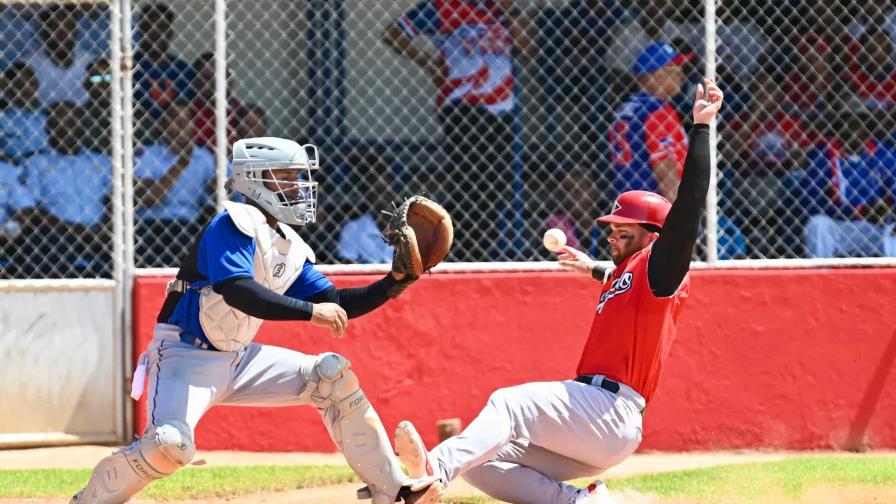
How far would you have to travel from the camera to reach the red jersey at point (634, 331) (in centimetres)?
499

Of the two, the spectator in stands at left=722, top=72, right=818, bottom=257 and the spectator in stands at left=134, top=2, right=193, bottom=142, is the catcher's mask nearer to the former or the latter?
the spectator in stands at left=134, top=2, right=193, bottom=142

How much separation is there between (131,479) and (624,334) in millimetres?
1991

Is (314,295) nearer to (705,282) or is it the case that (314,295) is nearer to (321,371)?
(321,371)

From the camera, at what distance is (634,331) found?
5000 mm

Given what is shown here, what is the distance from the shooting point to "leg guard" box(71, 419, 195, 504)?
4.82 metres

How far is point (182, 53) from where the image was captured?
8305 mm

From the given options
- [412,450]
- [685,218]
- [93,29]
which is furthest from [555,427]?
[93,29]

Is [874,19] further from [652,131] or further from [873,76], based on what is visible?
[652,131]

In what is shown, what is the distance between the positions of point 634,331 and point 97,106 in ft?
14.3

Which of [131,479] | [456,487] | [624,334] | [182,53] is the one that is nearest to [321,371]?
[131,479]

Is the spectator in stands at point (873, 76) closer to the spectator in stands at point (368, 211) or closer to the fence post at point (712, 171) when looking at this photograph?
the fence post at point (712, 171)

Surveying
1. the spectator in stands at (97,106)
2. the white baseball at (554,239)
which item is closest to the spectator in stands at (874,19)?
the white baseball at (554,239)

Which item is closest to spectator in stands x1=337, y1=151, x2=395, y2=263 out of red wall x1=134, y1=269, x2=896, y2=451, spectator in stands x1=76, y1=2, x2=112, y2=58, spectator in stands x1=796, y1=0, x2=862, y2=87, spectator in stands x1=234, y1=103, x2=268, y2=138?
red wall x1=134, y1=269, x2=896, y2=451

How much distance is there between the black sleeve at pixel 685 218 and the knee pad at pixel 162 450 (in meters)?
1.92
